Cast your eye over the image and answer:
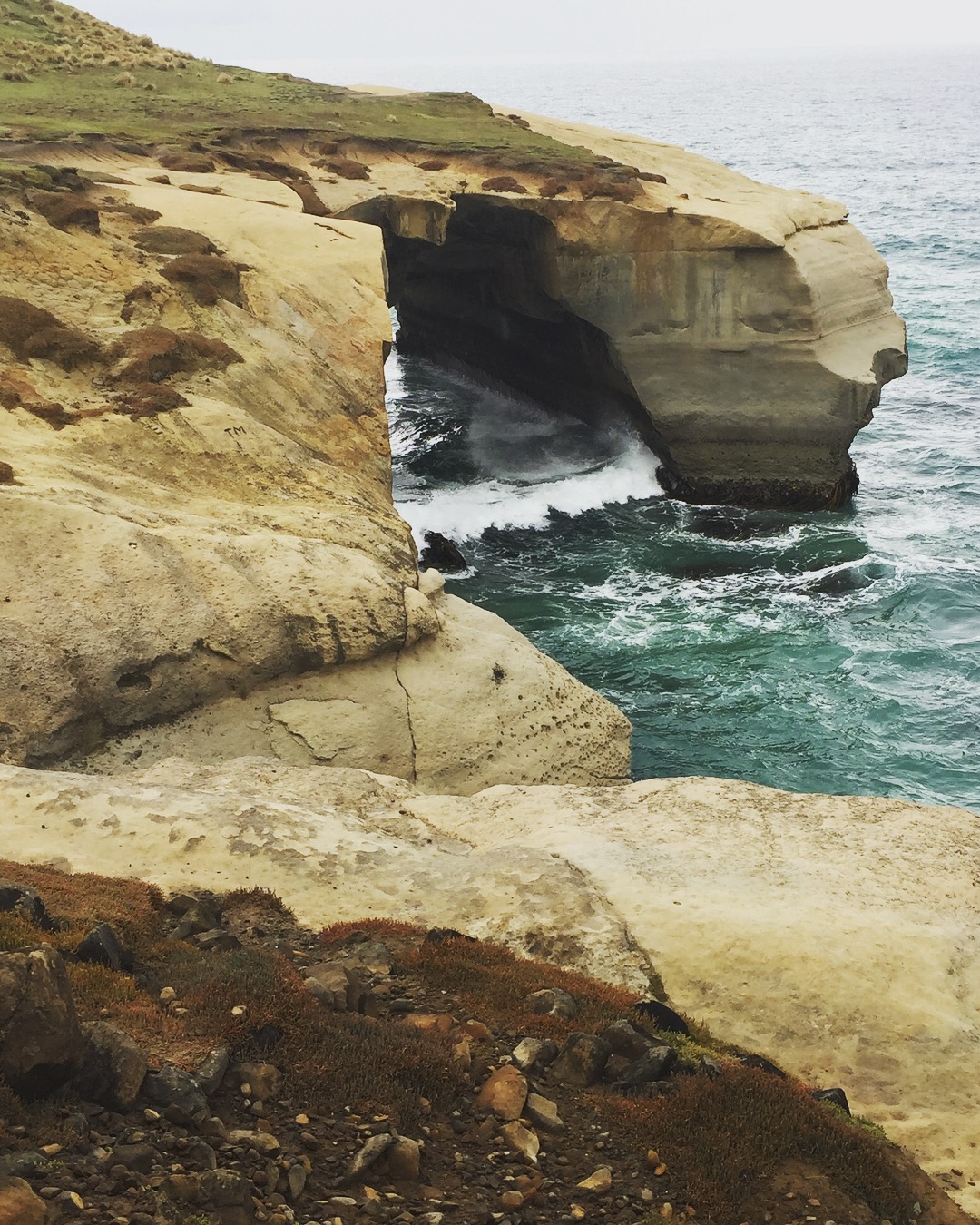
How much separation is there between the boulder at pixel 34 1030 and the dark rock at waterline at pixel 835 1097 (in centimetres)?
649

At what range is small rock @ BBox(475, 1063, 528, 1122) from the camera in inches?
383

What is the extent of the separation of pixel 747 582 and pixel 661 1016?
2387cm

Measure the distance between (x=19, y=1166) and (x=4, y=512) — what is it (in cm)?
1308

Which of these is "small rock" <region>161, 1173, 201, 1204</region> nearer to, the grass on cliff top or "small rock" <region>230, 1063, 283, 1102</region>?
"small rock" <region>230, 1063, 283, 1102</region>

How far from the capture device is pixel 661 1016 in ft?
39.5

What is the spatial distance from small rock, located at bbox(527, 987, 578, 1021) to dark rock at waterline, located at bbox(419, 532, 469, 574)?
24.3 meters

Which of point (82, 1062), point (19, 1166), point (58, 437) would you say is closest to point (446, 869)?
point (82, 1062)

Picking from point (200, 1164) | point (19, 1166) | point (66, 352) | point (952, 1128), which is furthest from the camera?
point (66, 352)

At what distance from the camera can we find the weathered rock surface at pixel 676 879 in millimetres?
12555

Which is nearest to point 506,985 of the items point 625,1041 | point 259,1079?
point 625,1041

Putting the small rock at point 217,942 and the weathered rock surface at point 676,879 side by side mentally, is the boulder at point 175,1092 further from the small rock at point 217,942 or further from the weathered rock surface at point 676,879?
the weathered rock surface at point 676,879

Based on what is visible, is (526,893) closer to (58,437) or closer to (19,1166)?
(19,1166)

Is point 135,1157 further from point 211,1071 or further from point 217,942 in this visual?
point 217,942

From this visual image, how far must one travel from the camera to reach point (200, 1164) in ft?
26.9
